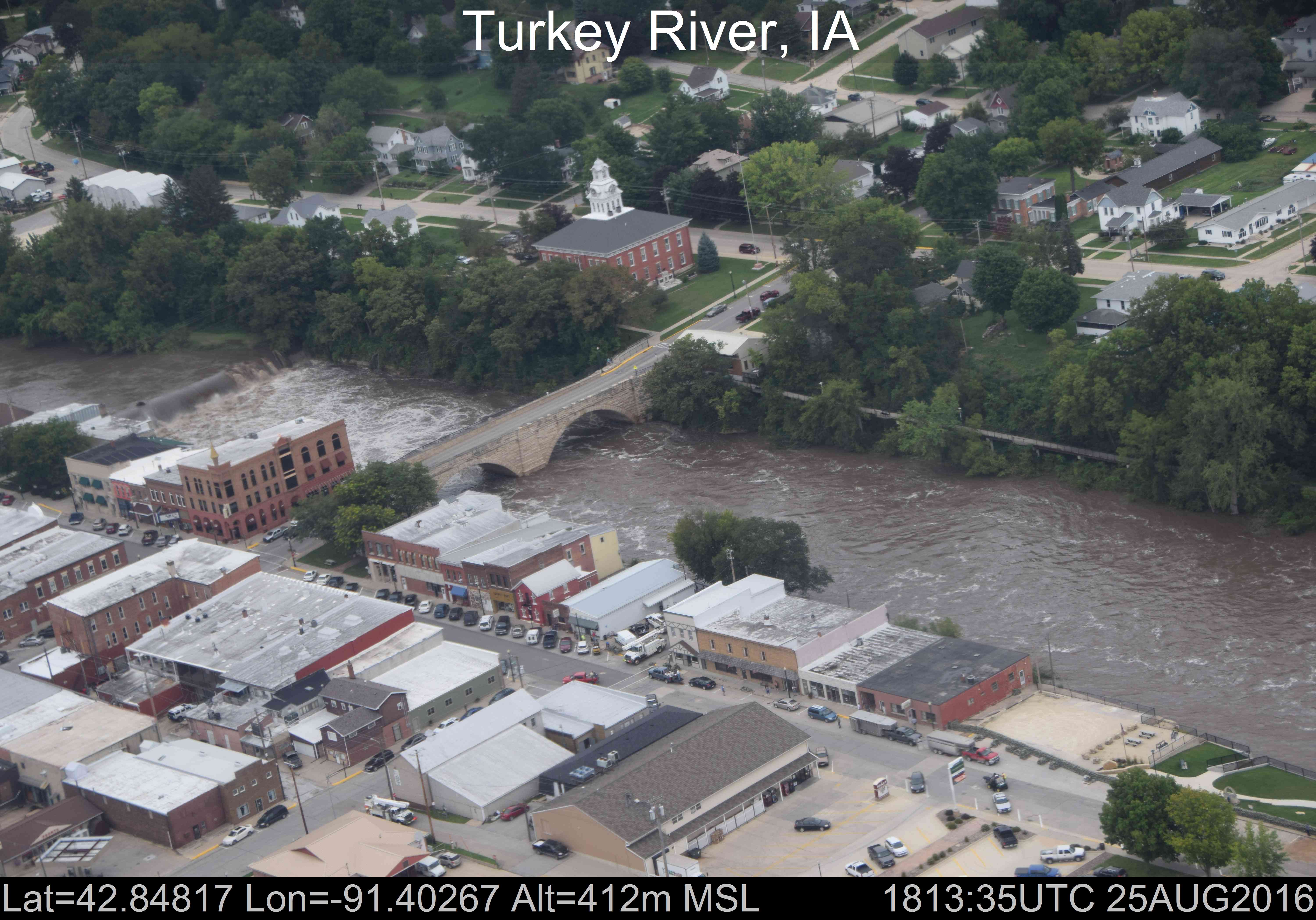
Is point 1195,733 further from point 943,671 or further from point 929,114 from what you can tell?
point 929,114

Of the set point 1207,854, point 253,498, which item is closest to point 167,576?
point 253,498

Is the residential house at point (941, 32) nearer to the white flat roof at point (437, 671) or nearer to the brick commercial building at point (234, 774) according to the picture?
the white flat roof at point (437, 671)

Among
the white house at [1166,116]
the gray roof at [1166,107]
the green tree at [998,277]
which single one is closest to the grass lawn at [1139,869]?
the green tree at [998,277]

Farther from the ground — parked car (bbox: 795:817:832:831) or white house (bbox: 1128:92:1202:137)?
white house (bbox: 1128:92:1202:137)

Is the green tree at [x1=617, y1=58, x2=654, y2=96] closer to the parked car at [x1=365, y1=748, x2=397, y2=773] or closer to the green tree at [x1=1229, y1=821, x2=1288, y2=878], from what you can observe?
the parked car at [x1=365, y1=748, x2=397, y2=773]

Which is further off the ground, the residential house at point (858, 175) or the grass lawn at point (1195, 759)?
the residential house at point (858, 175)

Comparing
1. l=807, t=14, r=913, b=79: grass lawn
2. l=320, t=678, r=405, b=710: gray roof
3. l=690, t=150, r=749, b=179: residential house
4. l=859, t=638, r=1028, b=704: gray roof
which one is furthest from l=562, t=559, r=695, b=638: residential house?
l=807, t=14, r=913, b=79: grass lawn
